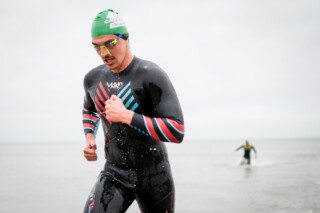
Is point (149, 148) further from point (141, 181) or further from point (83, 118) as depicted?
point (83, 118)

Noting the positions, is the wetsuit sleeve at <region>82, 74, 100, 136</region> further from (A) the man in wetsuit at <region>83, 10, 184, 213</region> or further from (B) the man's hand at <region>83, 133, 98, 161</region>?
(A) the man in wetsuit at <region>83, 10, 184, 213</region>

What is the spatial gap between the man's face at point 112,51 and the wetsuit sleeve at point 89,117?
1.75ft

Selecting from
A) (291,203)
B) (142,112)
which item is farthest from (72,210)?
(142,112)

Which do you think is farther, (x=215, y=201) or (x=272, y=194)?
(x=272, y=194)

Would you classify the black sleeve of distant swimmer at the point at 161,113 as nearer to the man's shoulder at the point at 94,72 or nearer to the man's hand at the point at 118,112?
the man's hand at the point at 118,112

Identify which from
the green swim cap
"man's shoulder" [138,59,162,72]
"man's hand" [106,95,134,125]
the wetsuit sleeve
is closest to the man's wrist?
"man's hand" [106,95,134,125]

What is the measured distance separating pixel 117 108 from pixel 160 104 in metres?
0.28

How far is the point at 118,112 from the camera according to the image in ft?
6.72

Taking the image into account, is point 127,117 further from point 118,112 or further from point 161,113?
point 161,113

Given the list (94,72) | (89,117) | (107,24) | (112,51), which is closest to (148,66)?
(112,51)

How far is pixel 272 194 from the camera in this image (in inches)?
439

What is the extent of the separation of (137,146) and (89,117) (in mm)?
636

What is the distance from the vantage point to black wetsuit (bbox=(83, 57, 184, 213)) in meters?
2.17

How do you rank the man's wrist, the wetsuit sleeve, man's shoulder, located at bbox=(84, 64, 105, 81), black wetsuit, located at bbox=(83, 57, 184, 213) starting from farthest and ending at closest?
the wetsuit sleeve, man's shoulder, located at bbox=(84, 64, 105, 81), black wetsuit, located at bbox=(83, 57, 184, 213), the man's wrist
